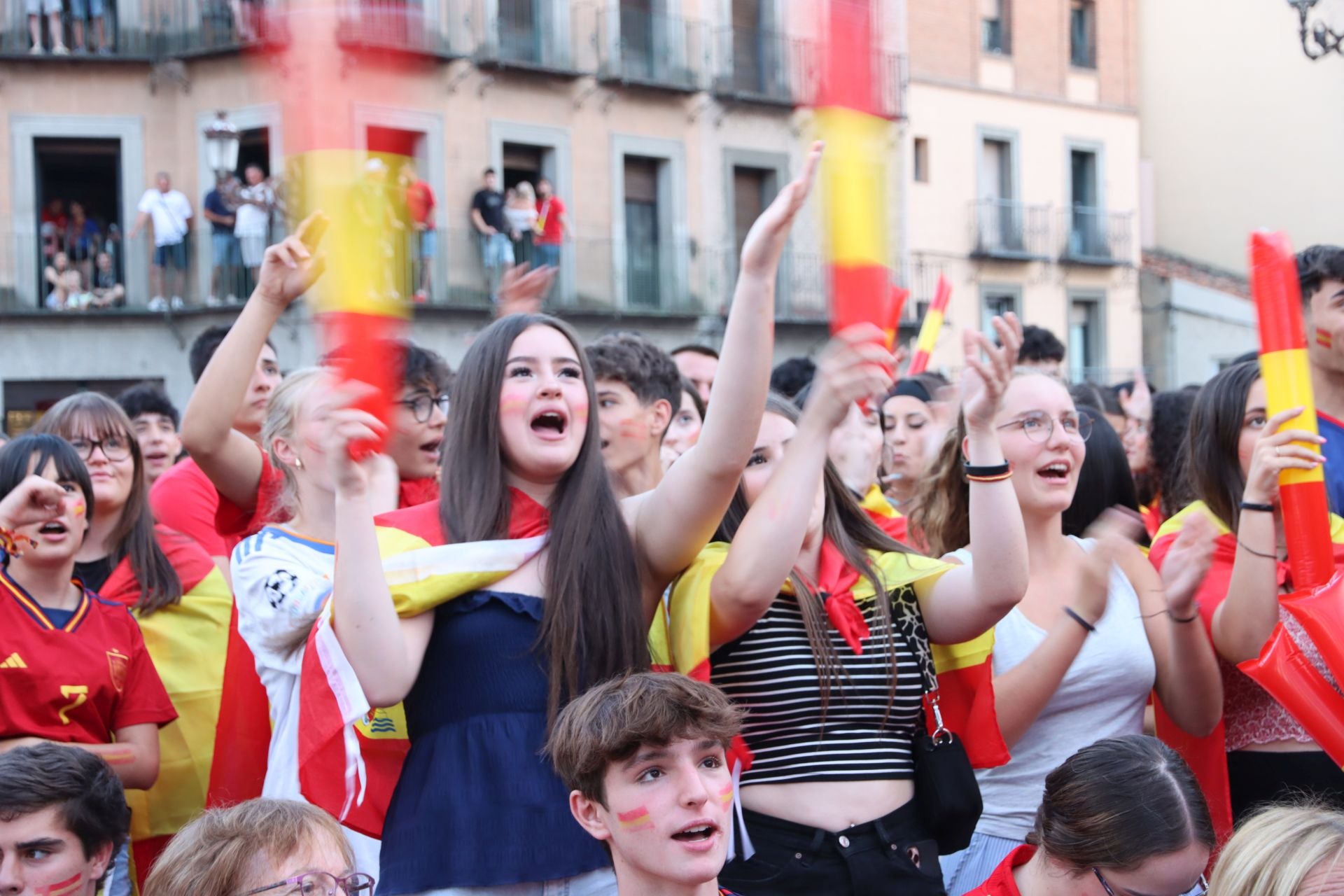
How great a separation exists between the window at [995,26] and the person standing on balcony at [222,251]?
1250 centimetres

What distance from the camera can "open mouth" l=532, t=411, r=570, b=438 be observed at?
271 centimetres

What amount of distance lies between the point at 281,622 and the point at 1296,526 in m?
1.95

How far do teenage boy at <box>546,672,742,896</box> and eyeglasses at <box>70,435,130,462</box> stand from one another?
6.77ft

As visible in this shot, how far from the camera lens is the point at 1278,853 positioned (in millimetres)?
2281

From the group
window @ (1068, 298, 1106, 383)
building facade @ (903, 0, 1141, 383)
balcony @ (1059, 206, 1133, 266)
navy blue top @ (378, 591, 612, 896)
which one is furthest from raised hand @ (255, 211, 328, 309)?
window @ (1068, 298, 1106, 383)

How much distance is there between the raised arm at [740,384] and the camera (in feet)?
7.84

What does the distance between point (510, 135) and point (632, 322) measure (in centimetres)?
279

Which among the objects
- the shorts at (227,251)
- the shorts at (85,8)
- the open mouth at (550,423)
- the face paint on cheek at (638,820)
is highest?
the shorts at (85,8)

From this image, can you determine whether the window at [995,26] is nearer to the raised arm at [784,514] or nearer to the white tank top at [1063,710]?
the white tank top at [1063,710]

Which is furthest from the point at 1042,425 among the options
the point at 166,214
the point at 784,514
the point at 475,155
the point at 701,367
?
the point at 475,155

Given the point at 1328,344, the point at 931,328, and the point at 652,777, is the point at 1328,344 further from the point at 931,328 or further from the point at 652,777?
the point at 652,777

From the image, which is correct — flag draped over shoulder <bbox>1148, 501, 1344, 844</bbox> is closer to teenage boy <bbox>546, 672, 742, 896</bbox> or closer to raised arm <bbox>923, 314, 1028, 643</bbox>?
raised arm <bbox>923, 314, 1028, 643</bbox>

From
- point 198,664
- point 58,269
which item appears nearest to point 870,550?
point 198,664

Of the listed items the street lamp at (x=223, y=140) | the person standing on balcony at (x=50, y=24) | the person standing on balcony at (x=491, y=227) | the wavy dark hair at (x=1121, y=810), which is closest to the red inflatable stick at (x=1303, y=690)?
the wavy dark hair at (x=1121, y=810)
